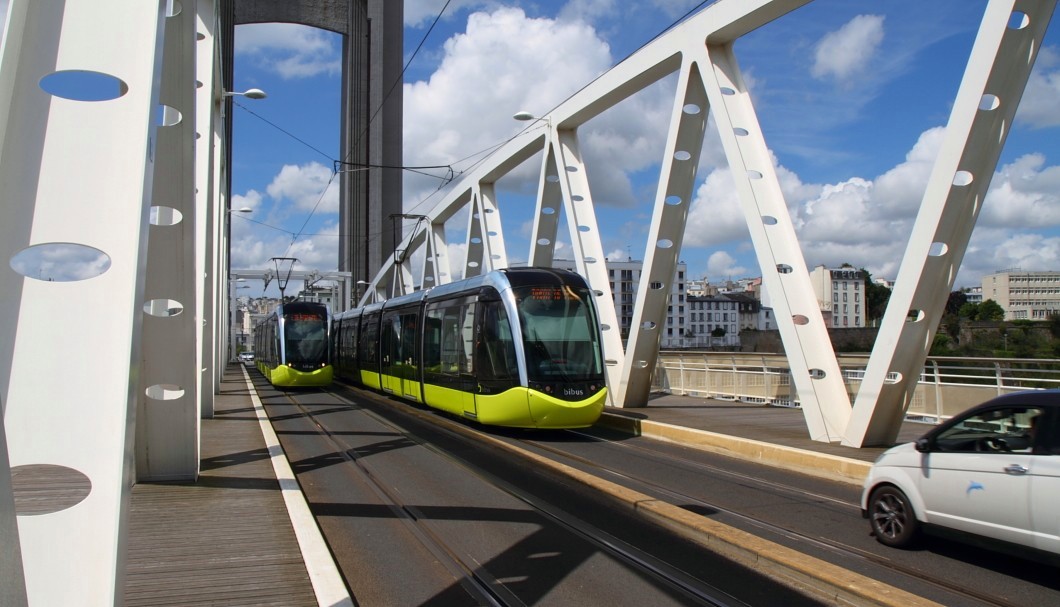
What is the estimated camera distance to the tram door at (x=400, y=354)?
19844 mm

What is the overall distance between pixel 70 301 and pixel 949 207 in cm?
1088

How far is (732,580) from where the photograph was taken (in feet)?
19.4

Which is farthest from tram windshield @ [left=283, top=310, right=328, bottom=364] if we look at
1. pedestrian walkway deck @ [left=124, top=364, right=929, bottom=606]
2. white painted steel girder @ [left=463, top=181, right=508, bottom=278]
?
pedestrian walkway deck @ [left=124, top=364, right=929, bottom=606]

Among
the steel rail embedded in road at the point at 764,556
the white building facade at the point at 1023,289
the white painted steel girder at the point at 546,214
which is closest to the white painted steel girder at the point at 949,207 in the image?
the steel rail embedded in road at the point at 764,556

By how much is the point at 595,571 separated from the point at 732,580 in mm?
1033

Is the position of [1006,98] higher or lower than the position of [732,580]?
higher

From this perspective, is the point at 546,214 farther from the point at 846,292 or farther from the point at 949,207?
the point at 846,292

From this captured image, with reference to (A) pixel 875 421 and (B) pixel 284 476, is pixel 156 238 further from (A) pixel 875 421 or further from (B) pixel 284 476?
(A) pixel 875 421

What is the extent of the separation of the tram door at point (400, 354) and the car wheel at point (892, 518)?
13.5 meters

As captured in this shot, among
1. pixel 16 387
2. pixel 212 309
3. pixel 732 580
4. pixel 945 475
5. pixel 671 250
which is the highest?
pixel 671 250

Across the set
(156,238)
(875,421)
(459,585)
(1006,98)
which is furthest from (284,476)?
(1006,98)

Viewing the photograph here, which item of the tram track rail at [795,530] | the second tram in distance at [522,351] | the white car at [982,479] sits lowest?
the tram track rail at [795,530]

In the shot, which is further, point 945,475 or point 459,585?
point 945,475

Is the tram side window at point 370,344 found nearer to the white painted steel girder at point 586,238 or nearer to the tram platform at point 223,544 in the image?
the white painted steel girder at point 586,238
